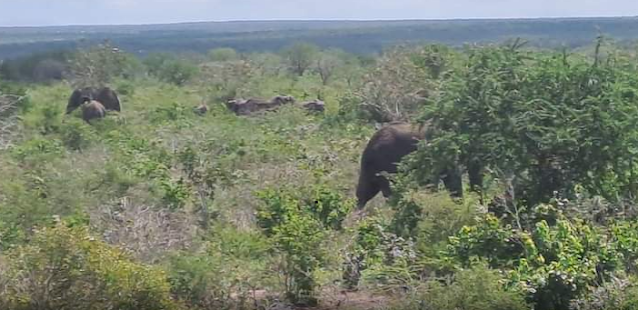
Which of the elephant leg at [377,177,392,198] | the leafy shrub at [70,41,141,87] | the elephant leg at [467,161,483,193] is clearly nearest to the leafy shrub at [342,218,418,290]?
the elephant leg at [467,161,483,193]

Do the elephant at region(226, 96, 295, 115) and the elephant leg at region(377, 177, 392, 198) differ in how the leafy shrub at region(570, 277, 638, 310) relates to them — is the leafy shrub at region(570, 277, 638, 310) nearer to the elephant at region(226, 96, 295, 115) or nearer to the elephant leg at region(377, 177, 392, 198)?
the elephant leg at region(377, 177, 392, 198)

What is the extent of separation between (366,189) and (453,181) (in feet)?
8.53

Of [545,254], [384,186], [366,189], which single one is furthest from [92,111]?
[545,254]

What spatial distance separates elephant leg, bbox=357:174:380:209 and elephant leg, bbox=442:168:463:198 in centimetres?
240

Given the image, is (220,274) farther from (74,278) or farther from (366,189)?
(366,189)

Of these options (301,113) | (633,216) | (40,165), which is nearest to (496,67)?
(633,216)

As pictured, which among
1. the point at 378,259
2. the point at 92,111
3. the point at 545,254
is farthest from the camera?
the point at 92,111

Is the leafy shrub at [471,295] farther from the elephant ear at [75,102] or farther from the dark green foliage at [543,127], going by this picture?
the elephant ear at [75,102]

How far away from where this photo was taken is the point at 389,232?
348 inches

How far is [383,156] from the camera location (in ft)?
39.3

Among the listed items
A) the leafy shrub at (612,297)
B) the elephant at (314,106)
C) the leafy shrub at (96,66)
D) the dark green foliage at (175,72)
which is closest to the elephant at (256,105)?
the elephant at (314,106)

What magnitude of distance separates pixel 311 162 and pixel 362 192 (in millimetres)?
2508

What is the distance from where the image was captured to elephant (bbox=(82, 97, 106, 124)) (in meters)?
23.8

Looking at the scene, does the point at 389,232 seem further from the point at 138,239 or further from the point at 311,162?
the point at 311,162
